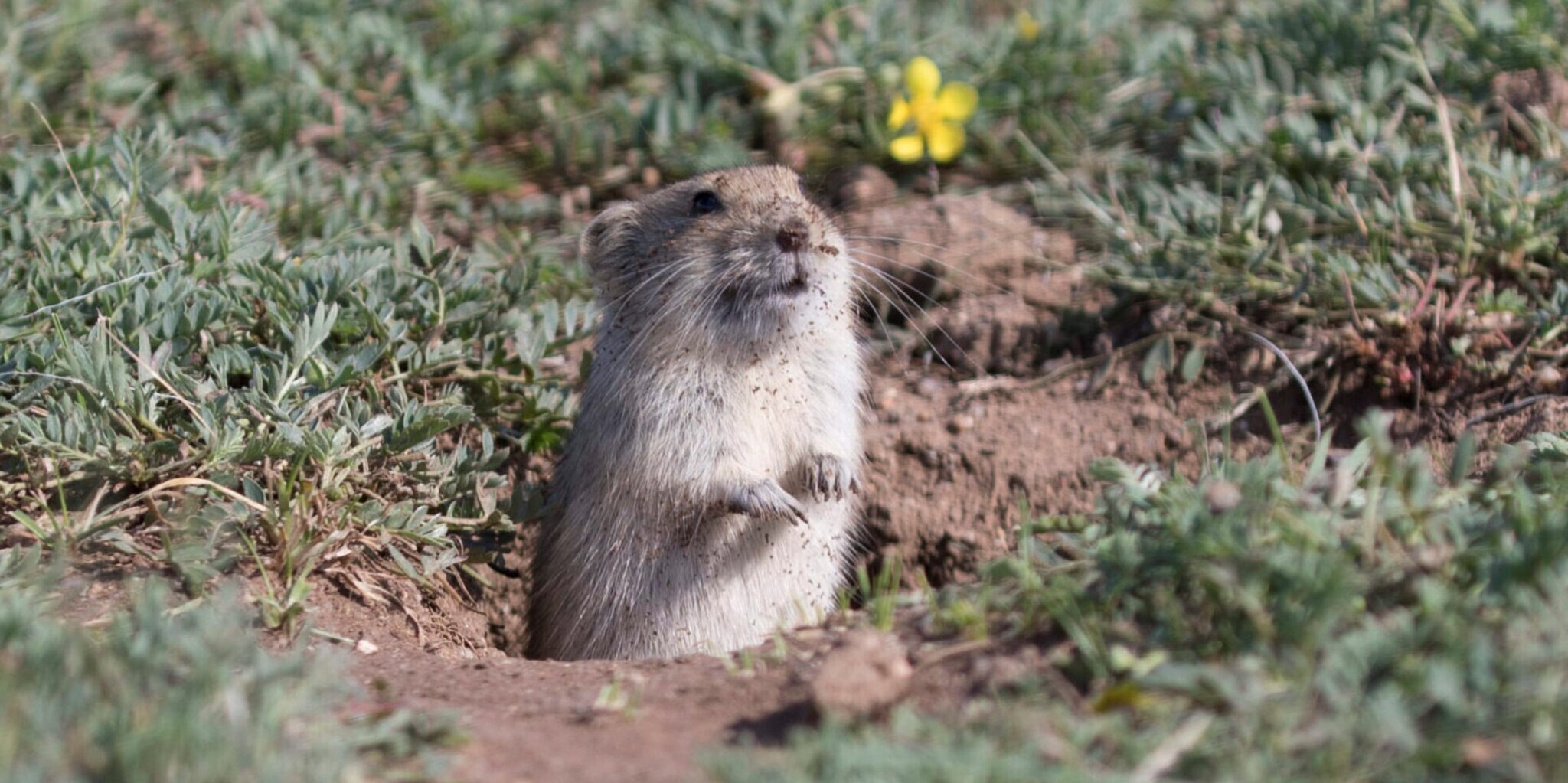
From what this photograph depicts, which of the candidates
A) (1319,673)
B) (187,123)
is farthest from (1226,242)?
(187,123)

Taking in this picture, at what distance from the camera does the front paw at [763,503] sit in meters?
4.84

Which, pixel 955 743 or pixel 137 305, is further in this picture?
pixel 137 305

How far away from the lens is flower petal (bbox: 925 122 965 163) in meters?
6.61

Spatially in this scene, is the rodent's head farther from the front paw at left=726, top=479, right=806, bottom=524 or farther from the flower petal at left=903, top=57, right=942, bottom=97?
the flower petal at left=903, top=57, right=942, bottom=97

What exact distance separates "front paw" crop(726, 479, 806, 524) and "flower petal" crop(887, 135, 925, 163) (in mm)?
2232

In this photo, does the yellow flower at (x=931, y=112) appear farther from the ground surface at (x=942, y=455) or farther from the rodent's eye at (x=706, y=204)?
the rodent's eye at (x=706, y=204)

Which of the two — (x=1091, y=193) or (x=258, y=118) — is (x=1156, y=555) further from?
(x=258, y=118)

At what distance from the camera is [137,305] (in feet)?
15.2

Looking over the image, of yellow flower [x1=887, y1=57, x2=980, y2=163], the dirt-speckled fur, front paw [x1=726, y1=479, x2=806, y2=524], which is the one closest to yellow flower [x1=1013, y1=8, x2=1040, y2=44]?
yellow flower [x1=887, y1=57, x2=980, y2=163]

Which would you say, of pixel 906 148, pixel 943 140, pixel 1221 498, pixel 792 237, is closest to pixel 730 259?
pixel 792 237

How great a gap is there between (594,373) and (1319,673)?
10.3ft

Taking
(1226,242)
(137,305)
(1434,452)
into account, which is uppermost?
(137,305)

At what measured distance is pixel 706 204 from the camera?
5.27 meters

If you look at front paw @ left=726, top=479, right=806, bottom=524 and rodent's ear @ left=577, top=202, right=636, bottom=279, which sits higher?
rodent's ear @ left=577, top=202, right=636, bottom=279
